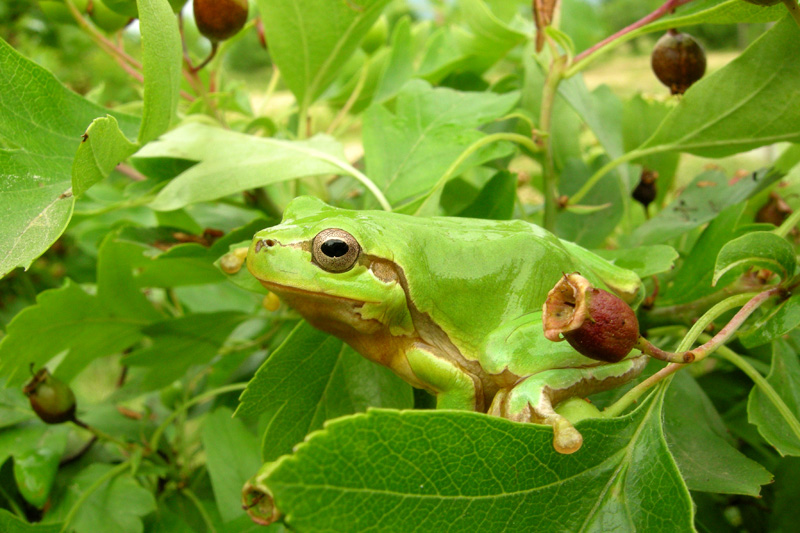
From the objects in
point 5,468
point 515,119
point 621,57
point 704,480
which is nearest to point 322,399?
point 704,480

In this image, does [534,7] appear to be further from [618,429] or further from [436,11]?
[436,11]

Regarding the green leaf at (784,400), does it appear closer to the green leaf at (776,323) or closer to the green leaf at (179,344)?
the green leaf at (776,323)

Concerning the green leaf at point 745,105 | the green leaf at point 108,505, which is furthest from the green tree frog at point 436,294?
the green leaf at point 108,505

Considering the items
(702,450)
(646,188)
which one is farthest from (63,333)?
(646,188)

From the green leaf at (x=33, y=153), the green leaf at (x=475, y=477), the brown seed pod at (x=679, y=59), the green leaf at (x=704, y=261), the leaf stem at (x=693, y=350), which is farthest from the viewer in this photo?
the brown seed pod at (x=679, y=59)

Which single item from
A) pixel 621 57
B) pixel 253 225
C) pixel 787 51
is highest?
pixel 787 51

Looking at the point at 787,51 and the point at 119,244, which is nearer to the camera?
the point at 787,51

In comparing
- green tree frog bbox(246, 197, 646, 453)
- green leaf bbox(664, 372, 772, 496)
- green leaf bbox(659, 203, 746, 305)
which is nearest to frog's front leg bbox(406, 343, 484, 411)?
green tree frog bbox(246, 197, 646, 453)
